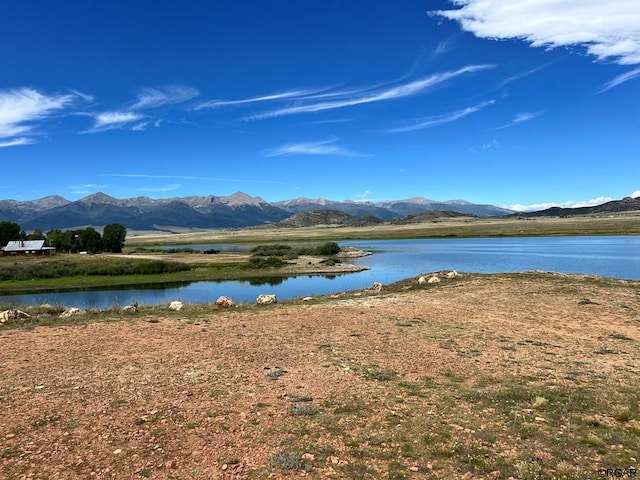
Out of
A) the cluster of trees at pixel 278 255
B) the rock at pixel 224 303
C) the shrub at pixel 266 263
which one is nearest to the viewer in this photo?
the rock at pixel 224 303

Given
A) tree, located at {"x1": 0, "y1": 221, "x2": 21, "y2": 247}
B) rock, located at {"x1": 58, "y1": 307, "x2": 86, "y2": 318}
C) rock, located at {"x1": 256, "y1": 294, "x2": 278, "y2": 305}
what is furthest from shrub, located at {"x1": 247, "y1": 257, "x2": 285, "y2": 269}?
tree, located at {"x1": 0, "y1": 221, "x2": 21, "y2": 247}

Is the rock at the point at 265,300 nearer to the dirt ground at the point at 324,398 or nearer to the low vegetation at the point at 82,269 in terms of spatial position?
the dirt ground at the point at 324,398

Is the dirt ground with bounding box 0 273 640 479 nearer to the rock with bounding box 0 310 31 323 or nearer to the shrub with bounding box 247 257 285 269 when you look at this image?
the rock with bounding box 0 310 31 323

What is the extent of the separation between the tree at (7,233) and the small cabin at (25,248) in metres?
7.74

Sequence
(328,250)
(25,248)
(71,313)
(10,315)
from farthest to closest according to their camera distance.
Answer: (25,248) < (328,250) < (71,313) < (10,315)

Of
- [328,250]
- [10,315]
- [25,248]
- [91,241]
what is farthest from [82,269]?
[10,315]

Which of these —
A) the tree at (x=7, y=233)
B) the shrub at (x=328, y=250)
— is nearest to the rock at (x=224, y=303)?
the shrub at (x=328, y=250)

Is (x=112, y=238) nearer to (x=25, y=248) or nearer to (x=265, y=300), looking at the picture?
(x=25, y=248)

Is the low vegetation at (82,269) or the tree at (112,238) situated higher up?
the tree at (112,238)

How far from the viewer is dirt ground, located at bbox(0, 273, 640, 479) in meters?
6.21

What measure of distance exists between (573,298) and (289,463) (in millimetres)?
17685

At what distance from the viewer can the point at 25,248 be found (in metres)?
91.4

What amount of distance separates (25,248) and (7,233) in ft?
44.0

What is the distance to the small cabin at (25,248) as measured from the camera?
296 ft
